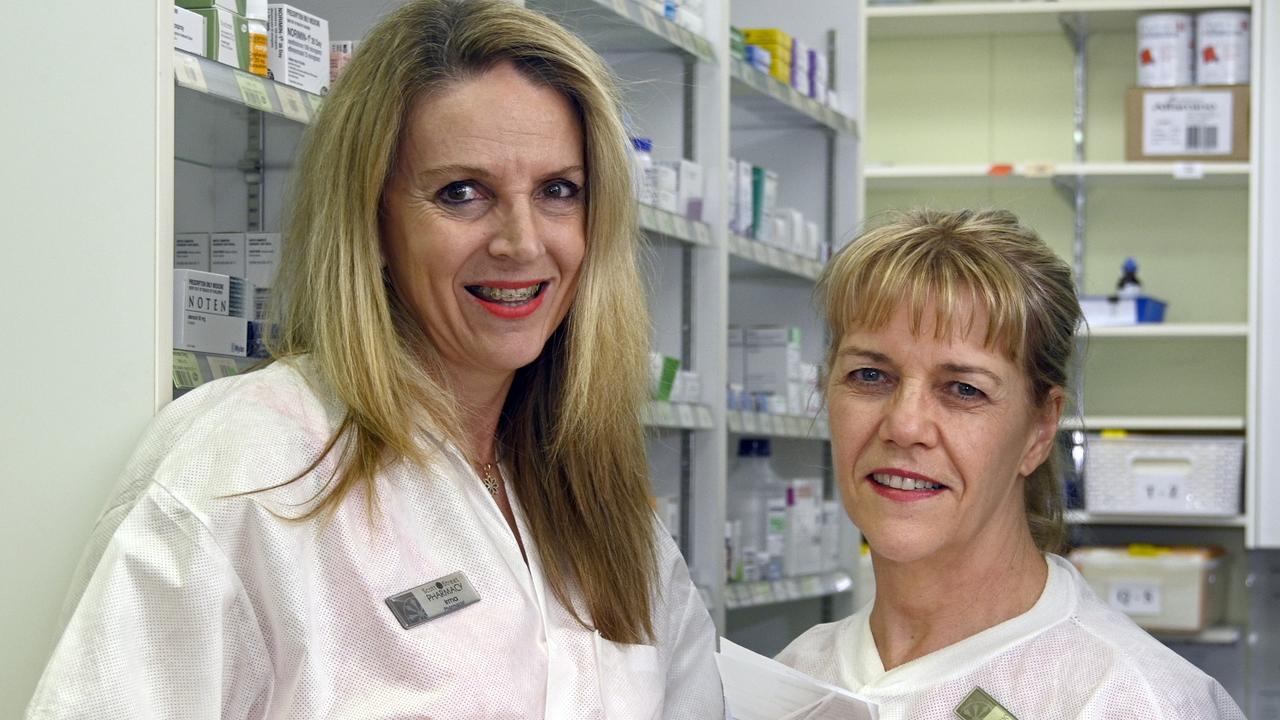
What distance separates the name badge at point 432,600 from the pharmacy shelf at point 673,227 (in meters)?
1.57

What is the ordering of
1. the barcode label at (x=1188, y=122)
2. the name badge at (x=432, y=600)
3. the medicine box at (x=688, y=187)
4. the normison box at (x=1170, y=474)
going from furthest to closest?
the barcode label at (x=1188, y=122) → the normison box at (x=1170, y=474) → the medicine box at (x=688, y=187) → the name badge at (x=432, y=600)

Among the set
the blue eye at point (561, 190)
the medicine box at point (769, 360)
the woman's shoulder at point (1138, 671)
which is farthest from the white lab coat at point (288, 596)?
the medicine box at point (769, 360)

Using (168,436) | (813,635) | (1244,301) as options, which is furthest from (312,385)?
(1244,301)

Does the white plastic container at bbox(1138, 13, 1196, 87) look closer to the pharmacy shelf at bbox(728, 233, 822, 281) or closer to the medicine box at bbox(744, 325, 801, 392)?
the pharmacy shelf at bbox(728, 233, 822, 281)

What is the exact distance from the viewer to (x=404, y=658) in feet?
5.34

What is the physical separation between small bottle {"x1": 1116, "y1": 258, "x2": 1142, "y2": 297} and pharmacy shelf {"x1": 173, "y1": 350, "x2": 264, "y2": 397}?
13.5 feet

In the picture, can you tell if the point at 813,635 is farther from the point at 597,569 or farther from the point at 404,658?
the point at 404,658

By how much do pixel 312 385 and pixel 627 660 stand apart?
0.57 meters

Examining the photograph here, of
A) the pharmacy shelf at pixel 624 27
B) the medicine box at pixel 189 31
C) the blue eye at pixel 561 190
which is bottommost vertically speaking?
the blue eye at pixel 561 190

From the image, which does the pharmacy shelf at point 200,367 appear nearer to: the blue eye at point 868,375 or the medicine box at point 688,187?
the blue eye at point 868,375

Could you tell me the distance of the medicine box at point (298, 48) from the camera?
2.17 metres

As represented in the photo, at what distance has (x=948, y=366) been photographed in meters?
1.85

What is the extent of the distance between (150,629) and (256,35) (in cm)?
98

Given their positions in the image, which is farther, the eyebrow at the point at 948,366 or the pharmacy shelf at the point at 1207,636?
the pharmacy shelf at the point at 1207,636
